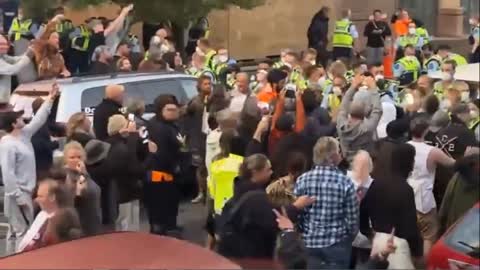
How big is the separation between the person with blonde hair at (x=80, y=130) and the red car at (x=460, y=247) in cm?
430

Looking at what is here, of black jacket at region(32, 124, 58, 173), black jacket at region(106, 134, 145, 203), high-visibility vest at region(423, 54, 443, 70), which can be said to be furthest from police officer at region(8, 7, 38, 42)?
high-visibility vest at region(423, 54, 443, 70)

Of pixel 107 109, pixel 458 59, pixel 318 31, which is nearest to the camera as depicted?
pixel 458 59

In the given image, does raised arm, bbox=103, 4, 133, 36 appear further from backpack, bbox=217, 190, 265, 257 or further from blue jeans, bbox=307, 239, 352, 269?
blue jeans, bbox=307, 239, 352, 269

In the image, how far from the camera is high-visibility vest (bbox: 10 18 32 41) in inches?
626

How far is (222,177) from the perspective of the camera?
776cm

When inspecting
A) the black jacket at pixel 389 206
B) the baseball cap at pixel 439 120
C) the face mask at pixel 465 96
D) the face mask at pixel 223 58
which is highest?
the face mask at pixel 465 96

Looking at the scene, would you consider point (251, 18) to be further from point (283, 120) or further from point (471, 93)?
point (471, 93)

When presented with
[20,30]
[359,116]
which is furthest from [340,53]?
[20,30]

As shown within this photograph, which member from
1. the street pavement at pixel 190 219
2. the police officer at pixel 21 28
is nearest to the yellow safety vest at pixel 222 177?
the street pavement at pixel 190 219

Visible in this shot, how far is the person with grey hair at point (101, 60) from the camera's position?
13578 millimetres

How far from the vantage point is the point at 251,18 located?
33.2 feet

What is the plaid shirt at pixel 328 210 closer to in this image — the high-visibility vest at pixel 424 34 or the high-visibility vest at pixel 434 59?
the high-visibility vest at pixel 434 59

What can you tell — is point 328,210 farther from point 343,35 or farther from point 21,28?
point 21,28

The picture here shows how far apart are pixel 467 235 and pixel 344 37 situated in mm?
3826
